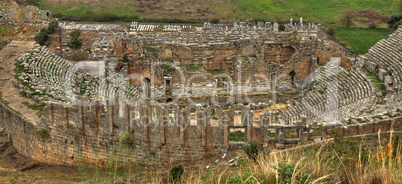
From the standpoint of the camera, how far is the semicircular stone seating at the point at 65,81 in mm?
28953

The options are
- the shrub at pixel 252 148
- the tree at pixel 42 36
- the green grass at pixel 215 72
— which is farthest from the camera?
the tree at pixel 42 36

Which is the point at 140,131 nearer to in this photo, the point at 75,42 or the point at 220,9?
the point at 75,42

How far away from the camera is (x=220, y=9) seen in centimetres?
6962

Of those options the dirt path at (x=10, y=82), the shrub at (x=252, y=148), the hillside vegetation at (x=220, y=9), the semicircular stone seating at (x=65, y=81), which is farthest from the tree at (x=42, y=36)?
the shrub at (x=252, y=148)

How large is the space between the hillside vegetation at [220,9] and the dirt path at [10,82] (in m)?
30.1

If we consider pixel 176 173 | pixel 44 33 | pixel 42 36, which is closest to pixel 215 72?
pixel 176 173

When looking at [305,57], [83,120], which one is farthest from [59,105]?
[305,57]

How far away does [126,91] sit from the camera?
113 feet

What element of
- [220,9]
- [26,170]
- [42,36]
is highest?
[220,9]

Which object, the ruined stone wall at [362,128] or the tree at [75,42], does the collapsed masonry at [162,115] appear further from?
the tree at [75,42]

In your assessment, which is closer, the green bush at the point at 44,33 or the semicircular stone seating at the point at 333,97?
the semicircular stone seating at the point at 333,97

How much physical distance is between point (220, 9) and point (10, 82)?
45.0m

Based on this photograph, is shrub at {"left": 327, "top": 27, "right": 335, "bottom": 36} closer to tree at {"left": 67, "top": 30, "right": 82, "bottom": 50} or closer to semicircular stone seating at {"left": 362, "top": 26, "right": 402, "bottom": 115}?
semicircular stone seating at {"left": 362, "top": 26, "right": 402, "bottom": 115}

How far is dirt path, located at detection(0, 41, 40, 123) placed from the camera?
81.0 feet
